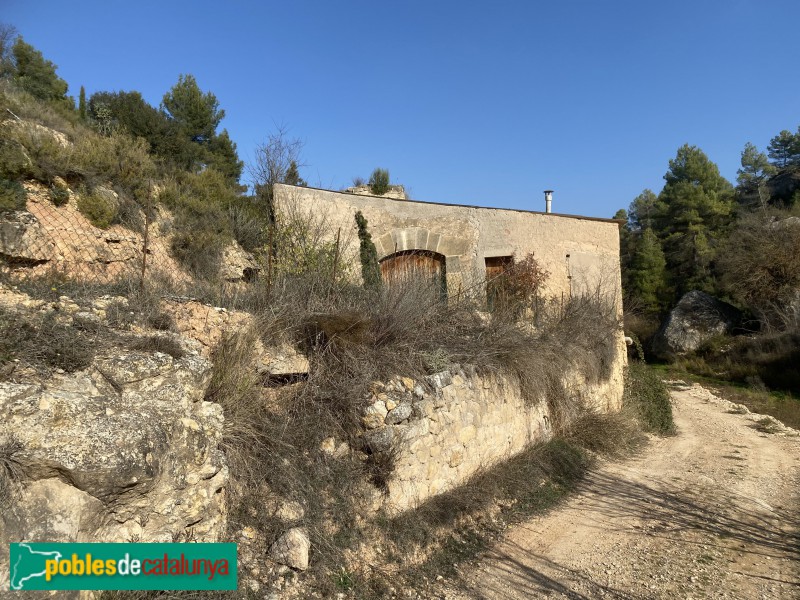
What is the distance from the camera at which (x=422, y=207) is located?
38.4 feet

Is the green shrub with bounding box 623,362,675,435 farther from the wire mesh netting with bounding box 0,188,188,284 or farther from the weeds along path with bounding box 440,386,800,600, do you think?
the wire mesh netting with bounding box 0,188,188,284

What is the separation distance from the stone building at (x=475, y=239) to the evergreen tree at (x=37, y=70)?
8.38 m

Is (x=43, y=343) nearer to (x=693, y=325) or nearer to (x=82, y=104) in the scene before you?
(x=82, y=104)

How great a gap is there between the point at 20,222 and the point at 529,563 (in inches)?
270

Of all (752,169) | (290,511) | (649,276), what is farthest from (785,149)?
(290,511)

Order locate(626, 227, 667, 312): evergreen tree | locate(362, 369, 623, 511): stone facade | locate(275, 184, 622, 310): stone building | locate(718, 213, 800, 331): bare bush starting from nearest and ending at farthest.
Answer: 1. locate(362, 369, 623, 511): stone facade
2. locate(275, 184, 622, 310): stone building
3. locate(718, 213, 800, 331): bare bush
4. locate(626, 227, 667, 312): evergreen tree

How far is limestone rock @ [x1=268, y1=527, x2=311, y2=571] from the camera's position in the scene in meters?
3.74

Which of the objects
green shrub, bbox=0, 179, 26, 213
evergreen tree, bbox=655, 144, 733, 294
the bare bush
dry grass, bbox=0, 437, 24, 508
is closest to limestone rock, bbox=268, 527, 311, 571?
dry grass, bbox=0, 437, 24, 508

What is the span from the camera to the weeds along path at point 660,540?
15.0ft

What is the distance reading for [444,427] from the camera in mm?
5609

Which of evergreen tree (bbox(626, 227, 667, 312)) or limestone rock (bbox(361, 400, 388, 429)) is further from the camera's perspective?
evergreen tree (bbox(626, 227, 667, 312))

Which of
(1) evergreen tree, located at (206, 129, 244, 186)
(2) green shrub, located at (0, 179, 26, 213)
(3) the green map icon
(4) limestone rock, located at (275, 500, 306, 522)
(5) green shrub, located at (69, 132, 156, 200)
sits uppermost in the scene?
(1) evergreen tree, located at (206, 129, 244, 186)

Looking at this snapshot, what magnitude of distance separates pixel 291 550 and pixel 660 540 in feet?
13.5

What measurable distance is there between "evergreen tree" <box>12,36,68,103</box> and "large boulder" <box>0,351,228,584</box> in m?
13.1
